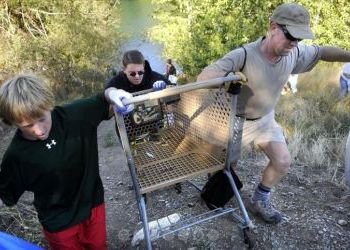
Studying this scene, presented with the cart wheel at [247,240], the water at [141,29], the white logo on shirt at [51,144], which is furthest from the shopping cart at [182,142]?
the water at [141,29]

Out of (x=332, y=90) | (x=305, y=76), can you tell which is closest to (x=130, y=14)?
(x=305, y=76)

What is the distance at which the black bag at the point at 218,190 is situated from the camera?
306 centimetres

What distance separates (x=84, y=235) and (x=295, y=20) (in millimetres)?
1971

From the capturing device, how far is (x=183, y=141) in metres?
2.96

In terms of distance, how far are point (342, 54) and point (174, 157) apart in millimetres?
1514

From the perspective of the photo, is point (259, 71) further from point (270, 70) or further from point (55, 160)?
point (55, 160)

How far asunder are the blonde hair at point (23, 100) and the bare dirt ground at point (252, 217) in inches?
Answer: 60.5

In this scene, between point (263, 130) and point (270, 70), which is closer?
point (270, 70)

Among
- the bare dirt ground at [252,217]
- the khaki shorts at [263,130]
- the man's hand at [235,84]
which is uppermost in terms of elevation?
the man's hand at [235,84]

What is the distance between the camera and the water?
68.9 ft

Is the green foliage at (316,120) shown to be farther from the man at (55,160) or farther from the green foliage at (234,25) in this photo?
the green foliage at (234,25)

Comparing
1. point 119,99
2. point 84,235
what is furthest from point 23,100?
point 84,235

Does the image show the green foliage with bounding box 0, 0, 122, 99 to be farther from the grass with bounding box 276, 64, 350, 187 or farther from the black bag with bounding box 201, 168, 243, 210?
the black bag with bounding box 201, 168, 243, 210

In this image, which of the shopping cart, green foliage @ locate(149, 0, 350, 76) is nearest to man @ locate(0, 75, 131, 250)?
the shopping cart
